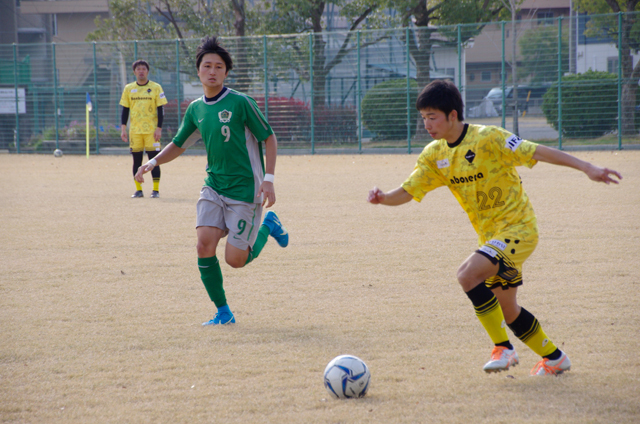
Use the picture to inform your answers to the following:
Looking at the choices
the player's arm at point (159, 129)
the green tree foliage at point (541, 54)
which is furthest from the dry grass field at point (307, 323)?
the green tree foliage at point (541, 54)

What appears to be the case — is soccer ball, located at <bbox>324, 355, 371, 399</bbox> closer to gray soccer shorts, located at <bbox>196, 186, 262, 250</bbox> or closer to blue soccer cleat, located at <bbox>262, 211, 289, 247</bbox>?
gray soccer shorts, located at <bbox>196, 186, 262, 250</bbox>

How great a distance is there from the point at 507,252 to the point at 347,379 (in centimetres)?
102

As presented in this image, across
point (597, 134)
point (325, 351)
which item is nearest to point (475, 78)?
point (597, 134)

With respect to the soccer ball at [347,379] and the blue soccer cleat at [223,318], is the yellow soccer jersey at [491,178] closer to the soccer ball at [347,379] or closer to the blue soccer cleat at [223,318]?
the soccer ball at [347,379]

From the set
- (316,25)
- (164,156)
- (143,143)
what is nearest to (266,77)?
(316,25)

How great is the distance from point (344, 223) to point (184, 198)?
363cm

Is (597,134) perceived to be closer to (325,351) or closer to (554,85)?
(554,85)

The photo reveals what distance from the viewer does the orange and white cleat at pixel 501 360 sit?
3299mm

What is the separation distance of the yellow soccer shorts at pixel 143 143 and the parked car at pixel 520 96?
40.4 feet

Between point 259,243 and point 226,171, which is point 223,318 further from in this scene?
point 226,171

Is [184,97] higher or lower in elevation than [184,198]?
higher

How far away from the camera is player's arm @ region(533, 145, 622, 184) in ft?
9.57

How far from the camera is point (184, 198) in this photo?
10.7 meters

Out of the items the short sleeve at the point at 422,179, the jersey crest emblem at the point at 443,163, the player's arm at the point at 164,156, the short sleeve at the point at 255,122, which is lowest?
the short sleeve at the point at 422,179
